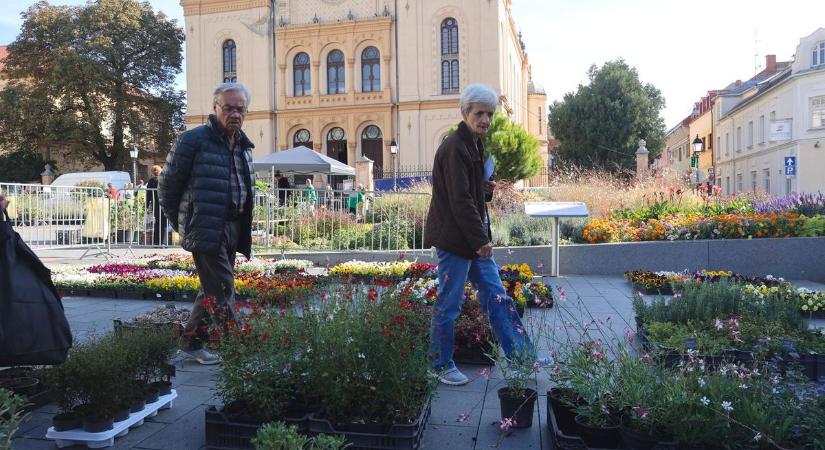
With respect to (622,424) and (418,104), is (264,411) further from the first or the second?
(418,104)

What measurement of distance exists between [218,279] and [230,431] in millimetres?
1623

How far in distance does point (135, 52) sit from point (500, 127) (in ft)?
96.0

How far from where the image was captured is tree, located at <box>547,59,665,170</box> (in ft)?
152

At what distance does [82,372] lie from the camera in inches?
127

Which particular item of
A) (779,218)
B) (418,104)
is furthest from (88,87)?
(779,218)

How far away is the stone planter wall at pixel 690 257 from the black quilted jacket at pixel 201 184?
5.74 meters

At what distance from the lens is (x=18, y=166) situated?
46.1 metres

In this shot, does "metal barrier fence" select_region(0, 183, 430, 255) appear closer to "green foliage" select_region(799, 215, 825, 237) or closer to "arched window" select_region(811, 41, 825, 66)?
"green foliage" select_region(799, 215, 825, 237)

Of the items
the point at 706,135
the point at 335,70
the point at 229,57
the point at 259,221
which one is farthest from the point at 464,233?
the point at 706,135

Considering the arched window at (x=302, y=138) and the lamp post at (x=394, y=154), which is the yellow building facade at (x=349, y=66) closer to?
the arched window at (x=302, y=138)

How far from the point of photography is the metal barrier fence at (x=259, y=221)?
38.8 feet

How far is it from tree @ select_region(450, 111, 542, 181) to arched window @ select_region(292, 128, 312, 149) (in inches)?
633

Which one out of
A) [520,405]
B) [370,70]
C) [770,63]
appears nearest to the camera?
[520,405]

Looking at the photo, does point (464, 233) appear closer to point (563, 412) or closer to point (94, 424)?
point (563, 412)
